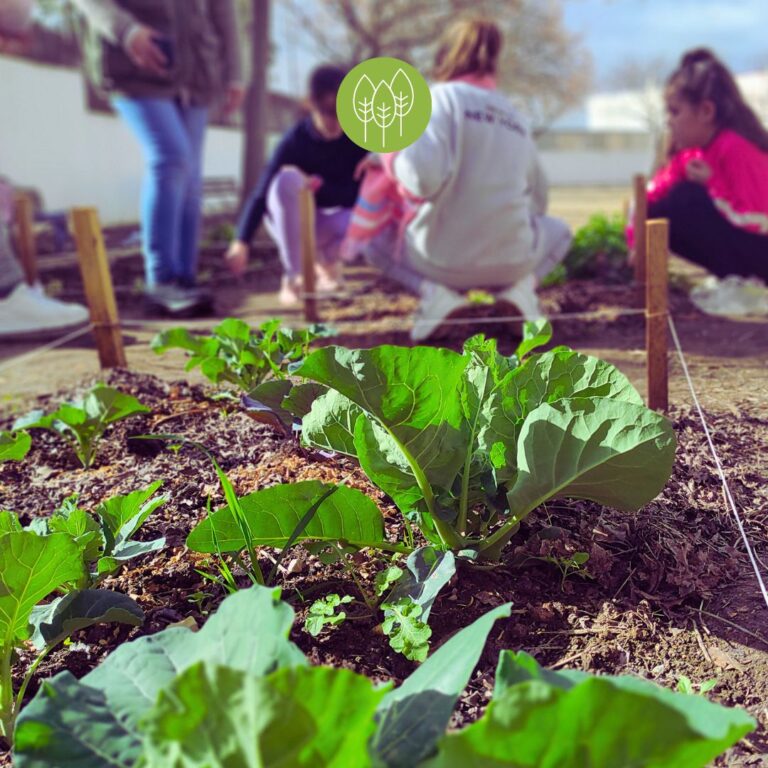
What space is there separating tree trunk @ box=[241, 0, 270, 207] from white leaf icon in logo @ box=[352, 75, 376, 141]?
336 inches

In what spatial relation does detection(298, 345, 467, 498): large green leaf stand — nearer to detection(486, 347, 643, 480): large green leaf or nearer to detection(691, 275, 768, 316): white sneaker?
detection(486, 347, 643, 480): large green leaf

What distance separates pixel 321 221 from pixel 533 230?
183 cm

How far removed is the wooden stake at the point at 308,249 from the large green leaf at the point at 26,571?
119 inches

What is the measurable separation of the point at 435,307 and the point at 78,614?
7.65ft

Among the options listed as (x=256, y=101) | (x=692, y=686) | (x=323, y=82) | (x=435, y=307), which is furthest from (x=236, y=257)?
(x=256, y=101)

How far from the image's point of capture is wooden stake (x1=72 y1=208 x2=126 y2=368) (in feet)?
8.73

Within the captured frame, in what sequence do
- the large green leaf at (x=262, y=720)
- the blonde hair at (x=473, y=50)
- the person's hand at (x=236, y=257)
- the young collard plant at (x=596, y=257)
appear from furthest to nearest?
the young collard plant at (x=596, y=257) → the person's hand at (x=236, y=257) → the blonde hair at (x=473, y=50) → the large green leaf at (x=262, y=720)

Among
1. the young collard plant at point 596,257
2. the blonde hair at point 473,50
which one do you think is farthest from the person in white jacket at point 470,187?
the young collard plant at point 596,257

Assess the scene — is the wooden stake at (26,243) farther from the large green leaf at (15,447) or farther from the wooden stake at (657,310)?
the wooden stake at (657,310)

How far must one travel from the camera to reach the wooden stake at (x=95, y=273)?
8.73ft

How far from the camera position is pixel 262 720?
680 mm

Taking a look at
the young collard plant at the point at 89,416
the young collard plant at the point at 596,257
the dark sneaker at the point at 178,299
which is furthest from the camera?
the young collard plant at the point at 596,257

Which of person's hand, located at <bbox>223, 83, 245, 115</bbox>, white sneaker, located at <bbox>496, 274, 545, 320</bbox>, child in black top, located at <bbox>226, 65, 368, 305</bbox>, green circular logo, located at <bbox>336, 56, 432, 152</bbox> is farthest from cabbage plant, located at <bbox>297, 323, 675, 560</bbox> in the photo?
person's hand, located at <bbox>223, 83, 245, 115</bbox>

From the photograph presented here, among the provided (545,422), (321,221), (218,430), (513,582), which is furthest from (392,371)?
(321,221)
